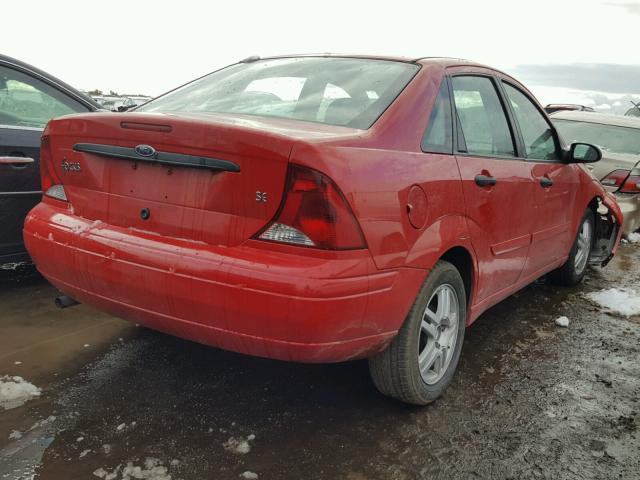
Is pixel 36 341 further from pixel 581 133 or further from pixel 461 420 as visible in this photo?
pixel 581 133

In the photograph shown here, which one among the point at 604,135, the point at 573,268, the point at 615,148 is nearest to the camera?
the point at 573,268

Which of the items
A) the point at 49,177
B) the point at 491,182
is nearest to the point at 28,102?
the point at 49,177

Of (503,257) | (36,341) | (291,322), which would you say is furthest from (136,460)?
(503,257)

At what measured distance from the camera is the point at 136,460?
7.31 ft

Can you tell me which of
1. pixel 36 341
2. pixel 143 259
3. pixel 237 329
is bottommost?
pixel 36 341

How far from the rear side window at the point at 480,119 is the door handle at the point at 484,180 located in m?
0.13

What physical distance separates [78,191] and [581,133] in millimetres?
6396

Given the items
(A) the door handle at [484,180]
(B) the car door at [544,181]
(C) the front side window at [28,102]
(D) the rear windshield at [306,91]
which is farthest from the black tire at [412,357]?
(C) the front side window at [28,102]

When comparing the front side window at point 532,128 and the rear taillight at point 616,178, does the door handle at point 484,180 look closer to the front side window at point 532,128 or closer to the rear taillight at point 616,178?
the front side window at point 532,128

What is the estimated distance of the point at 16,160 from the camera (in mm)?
3764

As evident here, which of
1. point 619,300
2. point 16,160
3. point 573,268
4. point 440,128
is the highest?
point 440,128

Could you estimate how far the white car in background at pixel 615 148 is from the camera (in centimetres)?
632

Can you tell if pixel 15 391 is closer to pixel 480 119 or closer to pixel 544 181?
pixel 480 119

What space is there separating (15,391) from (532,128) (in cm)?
327
